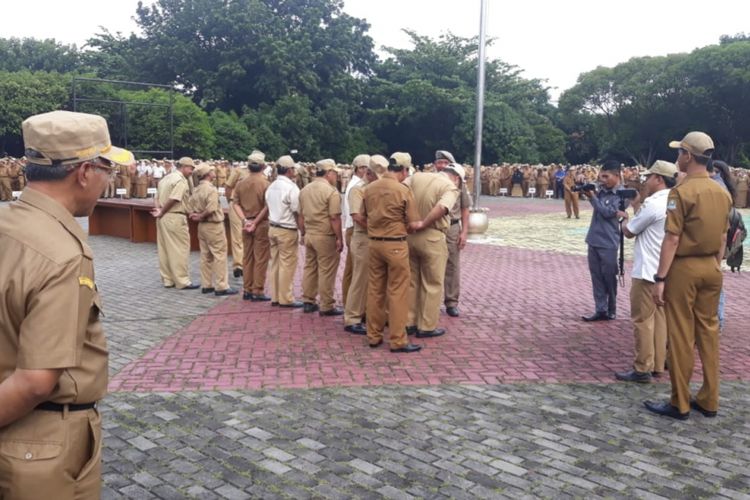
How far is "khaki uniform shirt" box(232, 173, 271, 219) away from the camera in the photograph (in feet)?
29.6

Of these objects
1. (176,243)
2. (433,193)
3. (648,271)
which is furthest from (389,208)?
(176,243)

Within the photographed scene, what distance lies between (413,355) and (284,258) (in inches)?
107

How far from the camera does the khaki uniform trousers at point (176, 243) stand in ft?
33.1

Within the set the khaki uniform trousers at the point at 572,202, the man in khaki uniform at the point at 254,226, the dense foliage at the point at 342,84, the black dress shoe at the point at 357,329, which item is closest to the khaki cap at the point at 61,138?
the black dress shoe at the point at 357,329

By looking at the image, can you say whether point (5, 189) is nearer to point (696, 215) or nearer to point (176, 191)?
point (176, 191)

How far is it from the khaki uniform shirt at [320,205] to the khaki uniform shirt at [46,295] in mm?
5919

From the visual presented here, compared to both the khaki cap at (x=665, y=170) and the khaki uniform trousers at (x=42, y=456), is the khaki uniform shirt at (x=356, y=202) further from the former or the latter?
the khaki uniform trousers at (x=42, y=456)

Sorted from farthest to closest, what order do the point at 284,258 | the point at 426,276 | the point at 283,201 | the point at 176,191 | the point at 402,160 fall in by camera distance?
the point at 176,191 → the point at 284,258 → the point at 283,201 → the point at 426,276 → the point at 402,160

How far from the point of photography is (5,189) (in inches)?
1005

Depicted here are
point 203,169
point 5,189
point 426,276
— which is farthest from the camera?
point 5,189

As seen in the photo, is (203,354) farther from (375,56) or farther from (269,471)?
(375,56)

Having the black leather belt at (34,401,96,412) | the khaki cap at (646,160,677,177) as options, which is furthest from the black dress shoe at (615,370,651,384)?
the black leather belt at (34,401,96,412)

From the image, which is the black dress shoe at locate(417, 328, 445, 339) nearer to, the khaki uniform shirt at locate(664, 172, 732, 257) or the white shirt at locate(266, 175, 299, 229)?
the white shirt at locate(266, 175, 299, 229)

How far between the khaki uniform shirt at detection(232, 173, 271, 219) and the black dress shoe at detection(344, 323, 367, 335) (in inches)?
94.1
